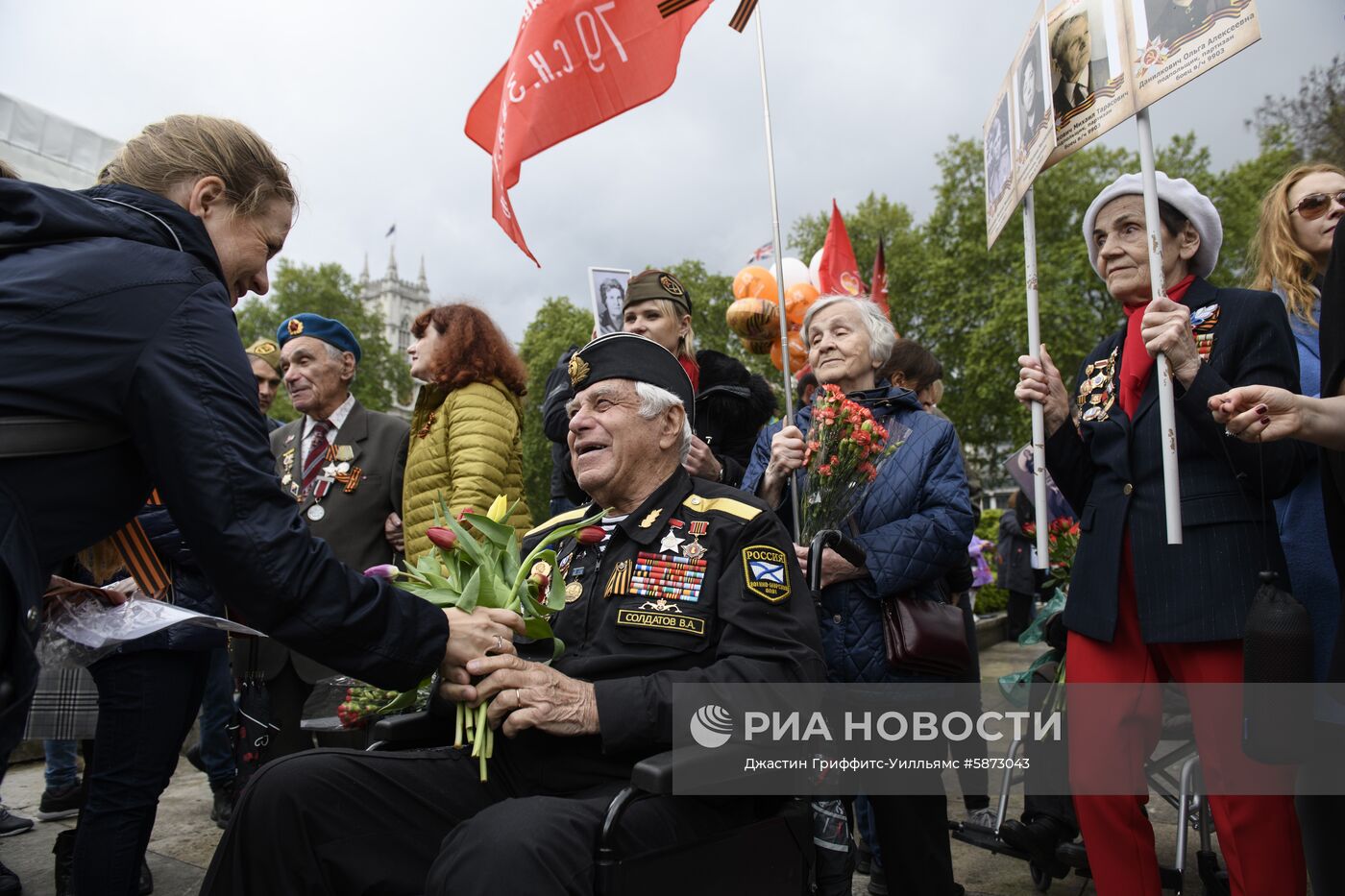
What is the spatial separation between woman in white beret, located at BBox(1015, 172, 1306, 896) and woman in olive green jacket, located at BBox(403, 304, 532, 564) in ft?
6.89

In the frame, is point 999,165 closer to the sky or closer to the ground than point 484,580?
closer to the sky

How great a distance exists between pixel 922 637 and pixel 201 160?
2389mm

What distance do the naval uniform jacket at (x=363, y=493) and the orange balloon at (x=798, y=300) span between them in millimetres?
4893

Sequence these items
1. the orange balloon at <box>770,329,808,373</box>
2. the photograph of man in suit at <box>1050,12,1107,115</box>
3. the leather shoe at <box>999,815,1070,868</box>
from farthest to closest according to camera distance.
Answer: the orange balloon at <box>770,329,808,373</box> < the leather shoe at <box>999,815,1070,868</box> < the photograph of man in suit at <box>1050,12,1107,115</box>

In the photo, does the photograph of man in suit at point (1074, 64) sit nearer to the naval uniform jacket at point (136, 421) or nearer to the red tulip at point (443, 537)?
the red tulip at point (443, 537)

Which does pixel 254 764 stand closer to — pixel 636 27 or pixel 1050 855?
pixel 1050 855

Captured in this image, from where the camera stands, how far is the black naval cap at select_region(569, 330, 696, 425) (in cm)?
288

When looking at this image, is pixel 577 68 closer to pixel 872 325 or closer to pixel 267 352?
pixel 872 325

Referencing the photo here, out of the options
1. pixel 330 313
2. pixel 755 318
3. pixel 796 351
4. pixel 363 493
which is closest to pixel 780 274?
pixel 363 493

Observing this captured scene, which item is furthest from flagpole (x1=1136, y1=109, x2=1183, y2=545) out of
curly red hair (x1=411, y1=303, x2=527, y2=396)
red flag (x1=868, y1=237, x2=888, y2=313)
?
red flag (x1=868, y1=237, x2=888, y2=313)

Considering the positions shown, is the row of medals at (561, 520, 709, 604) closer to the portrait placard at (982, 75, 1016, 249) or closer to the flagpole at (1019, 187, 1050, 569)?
the flagpole at (1019, 187, 1050, 569)

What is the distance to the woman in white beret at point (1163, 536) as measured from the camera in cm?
245

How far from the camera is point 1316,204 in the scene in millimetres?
3059

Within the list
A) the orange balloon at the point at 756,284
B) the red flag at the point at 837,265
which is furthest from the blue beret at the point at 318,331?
the red flag at the point at 837,265
